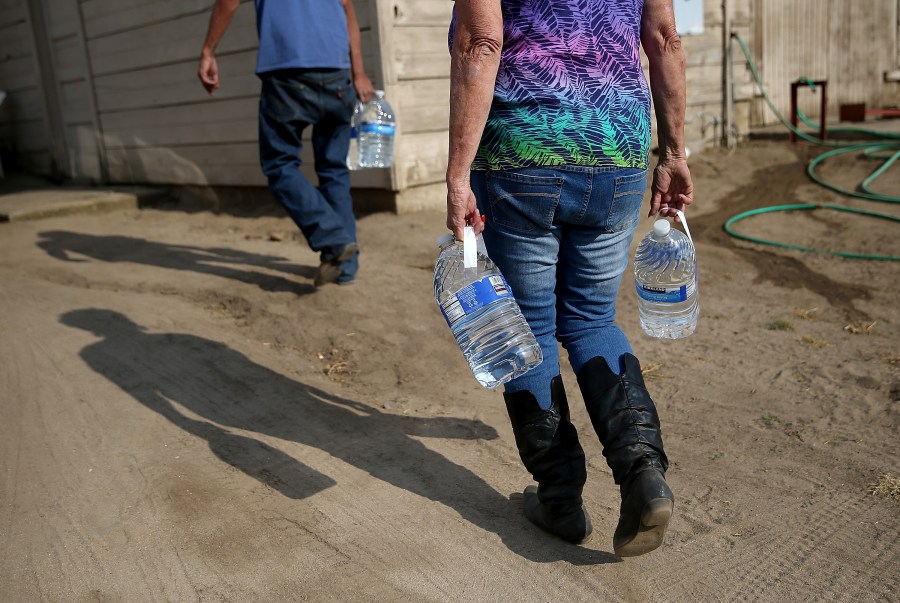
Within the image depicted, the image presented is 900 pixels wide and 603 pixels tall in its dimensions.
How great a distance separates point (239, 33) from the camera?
750 centimetres

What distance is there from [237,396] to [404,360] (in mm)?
840

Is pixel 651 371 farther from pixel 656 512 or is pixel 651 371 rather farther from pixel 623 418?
pixel 656 512

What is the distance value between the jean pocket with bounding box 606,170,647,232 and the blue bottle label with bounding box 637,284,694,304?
0.85ft

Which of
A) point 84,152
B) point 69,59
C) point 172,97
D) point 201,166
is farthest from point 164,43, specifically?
point 84,152

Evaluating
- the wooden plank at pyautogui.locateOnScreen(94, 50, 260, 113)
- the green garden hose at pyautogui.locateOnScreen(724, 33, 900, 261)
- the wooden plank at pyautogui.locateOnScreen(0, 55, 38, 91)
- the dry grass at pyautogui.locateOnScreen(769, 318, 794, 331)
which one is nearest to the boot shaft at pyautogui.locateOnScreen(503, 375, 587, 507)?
the dry grass at pyautogui.locateOnScreen(769, 318, 794, 331)

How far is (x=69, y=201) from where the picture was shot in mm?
8195

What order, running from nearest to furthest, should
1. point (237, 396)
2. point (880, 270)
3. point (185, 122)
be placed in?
1. point (237, 396)
2. point (880, 270)
3. point (185, 122)

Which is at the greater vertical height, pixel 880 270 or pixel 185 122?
pixel 185 122

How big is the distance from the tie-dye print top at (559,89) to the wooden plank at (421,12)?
426cm

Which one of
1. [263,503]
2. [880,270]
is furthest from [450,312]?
[880,270]

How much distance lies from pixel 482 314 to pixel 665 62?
91cm

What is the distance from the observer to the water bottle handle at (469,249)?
2.36m

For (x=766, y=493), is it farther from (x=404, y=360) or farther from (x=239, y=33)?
(x=239, y=33)

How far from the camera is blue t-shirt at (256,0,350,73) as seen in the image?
468cm
